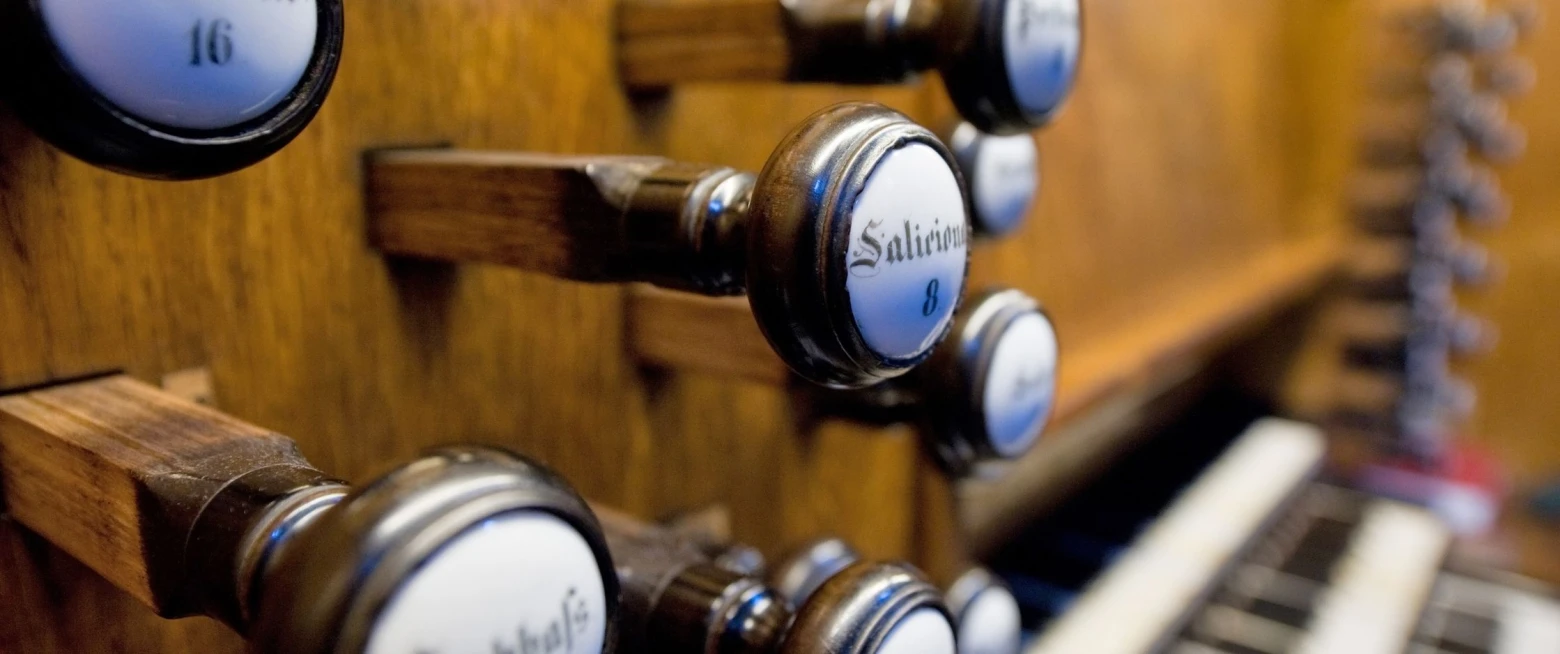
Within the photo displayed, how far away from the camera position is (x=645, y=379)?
1.56 feet

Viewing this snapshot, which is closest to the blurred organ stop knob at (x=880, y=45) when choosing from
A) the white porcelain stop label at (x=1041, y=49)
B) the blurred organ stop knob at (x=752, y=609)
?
the white porcelain stop label at (x=1041, y=49)

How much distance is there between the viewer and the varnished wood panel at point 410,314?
29cm

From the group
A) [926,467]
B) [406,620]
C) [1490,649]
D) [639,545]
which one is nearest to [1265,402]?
[1490,649]

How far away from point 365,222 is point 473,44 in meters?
0.08

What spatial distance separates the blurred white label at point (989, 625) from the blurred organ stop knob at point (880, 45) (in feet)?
0.60

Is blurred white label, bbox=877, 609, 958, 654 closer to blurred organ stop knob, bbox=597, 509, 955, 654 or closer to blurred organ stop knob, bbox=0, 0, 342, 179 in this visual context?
blurred organ stop knob, bbox=597, 509, 955, 654

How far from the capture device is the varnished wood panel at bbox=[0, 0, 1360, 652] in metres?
0.29

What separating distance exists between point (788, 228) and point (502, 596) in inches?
3.9

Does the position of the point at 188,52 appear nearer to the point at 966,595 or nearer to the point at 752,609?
the point at 752,609

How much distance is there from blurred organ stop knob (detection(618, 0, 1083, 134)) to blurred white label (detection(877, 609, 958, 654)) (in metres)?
0.16

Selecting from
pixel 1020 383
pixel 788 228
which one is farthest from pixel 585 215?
pixel 1020 383

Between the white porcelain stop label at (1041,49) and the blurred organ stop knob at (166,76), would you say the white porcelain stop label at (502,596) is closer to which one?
the blurred organ stop knob at (166,76)

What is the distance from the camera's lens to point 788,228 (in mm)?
235

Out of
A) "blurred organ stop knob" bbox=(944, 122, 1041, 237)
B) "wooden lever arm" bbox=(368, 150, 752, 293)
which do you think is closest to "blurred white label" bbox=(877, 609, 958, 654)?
"wooden lever arm" bbox=(368, 150, 752, 293)
